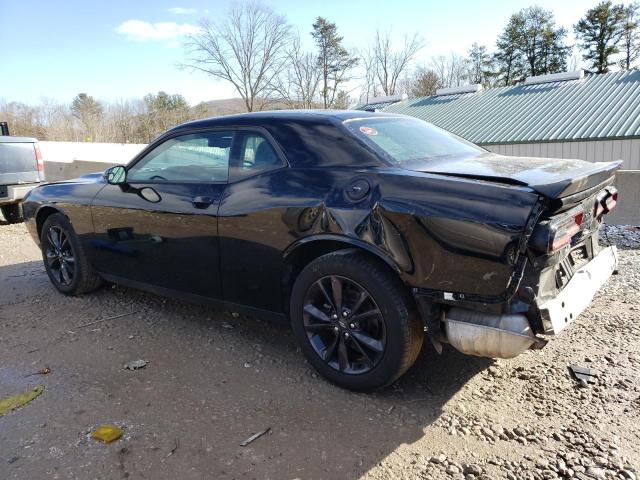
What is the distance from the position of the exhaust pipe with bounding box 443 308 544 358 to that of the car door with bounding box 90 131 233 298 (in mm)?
1692

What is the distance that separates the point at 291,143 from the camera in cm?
322

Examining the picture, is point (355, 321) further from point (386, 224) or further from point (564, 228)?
point (564, 228)

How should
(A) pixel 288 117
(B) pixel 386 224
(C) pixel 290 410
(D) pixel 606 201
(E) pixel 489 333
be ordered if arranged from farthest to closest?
(A) pixel 288 117 < (D) pixel 606 201 < (C) pixel 290 410 < (B) pixel 386 224 < (E) pixel 489 333

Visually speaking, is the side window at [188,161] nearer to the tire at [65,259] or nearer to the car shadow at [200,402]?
the tire at [65,259]

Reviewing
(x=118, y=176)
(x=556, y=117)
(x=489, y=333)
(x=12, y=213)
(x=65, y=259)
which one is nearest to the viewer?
(x=489, y=333)

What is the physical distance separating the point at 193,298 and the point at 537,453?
2493 mm

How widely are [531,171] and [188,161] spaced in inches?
94.0

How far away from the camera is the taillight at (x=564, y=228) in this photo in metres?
2.39

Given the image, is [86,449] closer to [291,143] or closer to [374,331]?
[374,331]

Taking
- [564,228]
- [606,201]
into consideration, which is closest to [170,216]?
[564,228]

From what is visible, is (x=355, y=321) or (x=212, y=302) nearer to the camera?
(x=355, y=321)

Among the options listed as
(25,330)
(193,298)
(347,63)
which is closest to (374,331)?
(193,298)

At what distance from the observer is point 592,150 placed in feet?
68.4

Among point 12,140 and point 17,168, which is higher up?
point 12,140
